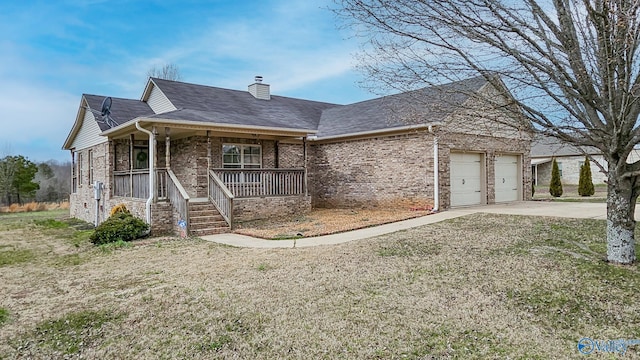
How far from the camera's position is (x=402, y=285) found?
17.6ft

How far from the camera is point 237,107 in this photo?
16.6m

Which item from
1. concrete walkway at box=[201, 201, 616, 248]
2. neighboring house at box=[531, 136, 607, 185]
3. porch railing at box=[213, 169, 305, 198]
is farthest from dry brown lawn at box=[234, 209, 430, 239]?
neighboring house at box=[531, 136, 607, 185]

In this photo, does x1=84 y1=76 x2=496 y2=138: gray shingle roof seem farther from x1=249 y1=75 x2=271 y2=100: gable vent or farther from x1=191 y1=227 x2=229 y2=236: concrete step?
x1=191 y1=227 x2=229 y2=236: concrete step

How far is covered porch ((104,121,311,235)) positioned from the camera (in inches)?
438

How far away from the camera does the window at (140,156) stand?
46.4 feet

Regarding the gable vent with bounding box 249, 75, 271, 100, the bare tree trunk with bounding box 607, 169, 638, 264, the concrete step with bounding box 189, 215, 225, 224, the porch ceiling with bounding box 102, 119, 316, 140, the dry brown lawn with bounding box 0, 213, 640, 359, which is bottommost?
the dry brown lawn with bounding box 0, 213, 640, 359

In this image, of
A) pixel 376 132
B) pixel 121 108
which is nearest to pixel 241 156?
pixel 376 132

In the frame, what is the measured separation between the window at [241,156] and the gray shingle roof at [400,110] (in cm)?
330

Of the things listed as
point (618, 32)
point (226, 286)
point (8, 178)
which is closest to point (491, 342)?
point (226, 286)

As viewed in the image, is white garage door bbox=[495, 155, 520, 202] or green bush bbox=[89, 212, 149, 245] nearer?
green bush bbox=[89, 212, 149, 245]

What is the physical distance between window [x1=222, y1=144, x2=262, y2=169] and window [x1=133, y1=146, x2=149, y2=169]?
9.80 feet

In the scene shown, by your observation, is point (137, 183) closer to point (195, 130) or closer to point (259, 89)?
point (195, 130)

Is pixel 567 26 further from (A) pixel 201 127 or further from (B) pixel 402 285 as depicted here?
(A) pixel 201 127

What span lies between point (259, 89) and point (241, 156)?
599 centimetres
